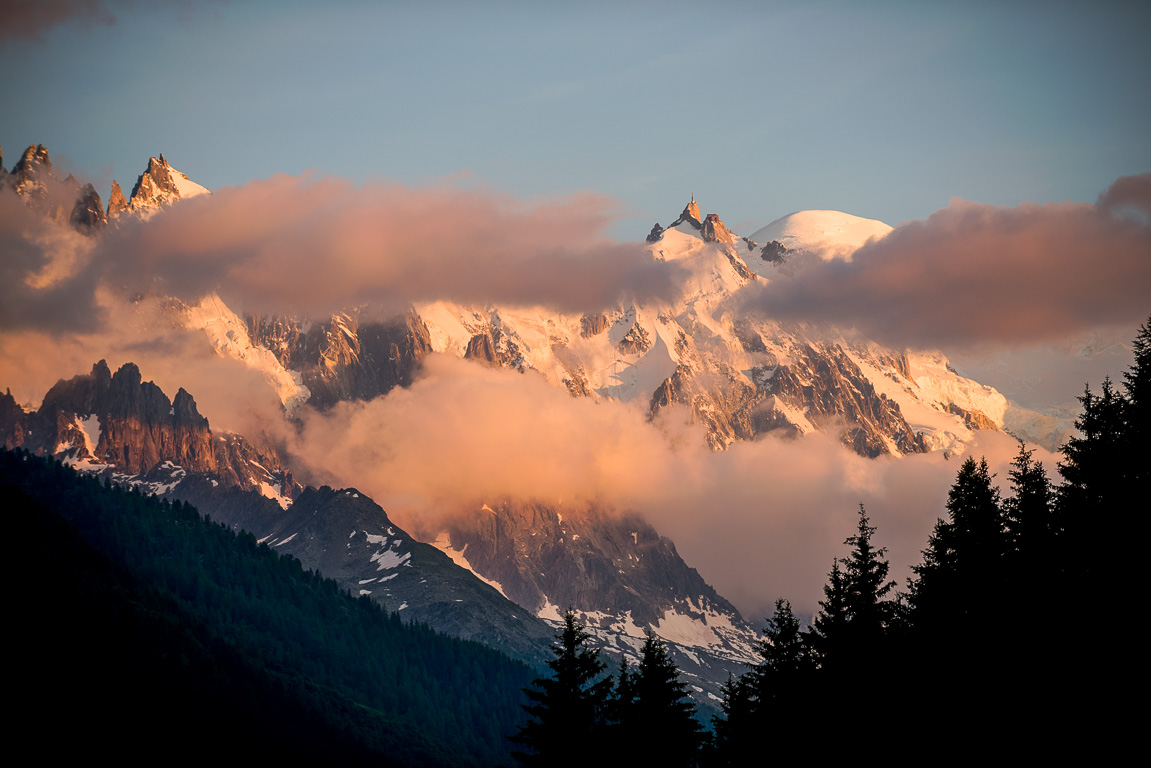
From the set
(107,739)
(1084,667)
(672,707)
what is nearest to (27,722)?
(107,739)

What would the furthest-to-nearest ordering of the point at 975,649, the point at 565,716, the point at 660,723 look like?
1. the point at 660,723
2. the point at 565,716
3. the point at 975,649

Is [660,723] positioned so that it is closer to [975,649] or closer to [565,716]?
[565,716]

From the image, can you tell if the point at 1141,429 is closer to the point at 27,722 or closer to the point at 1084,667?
the point at 1084,667

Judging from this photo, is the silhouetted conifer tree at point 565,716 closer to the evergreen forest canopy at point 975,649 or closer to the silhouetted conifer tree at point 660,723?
the evergreen forest canopy at point 975,649

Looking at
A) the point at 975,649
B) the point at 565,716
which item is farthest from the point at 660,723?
the point at 975,649

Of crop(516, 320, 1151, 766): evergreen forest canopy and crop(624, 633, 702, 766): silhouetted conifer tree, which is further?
crop(624, 633, 702, 766): silhouetted conifer tree

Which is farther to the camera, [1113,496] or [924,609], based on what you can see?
[924,609]

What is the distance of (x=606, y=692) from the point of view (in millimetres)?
54375

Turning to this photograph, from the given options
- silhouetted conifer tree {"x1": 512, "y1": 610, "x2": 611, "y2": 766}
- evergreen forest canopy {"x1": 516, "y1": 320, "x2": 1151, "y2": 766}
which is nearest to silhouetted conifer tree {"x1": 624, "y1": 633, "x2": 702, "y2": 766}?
evergreen forest canopy {"x1": 516, "y1": 320, "x2": 1151, "y2": 766}

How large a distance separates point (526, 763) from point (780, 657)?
1547 cm

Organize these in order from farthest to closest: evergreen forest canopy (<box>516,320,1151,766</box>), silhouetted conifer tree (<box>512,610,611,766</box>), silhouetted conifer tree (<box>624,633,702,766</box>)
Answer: silhouetted conifer tree (<box>624,633,702,766</box>) → silhouetted conifer tree (<box>512,610,611,766</box>) → evergreen forest canopy (<box>516,320,1151,766</box>)

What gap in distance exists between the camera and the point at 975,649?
151 ft

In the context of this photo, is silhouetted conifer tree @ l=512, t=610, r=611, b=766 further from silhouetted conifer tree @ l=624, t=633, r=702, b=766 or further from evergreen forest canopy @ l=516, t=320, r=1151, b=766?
silhouetted conifer tree @ l=624, t=633, r=702, b=766

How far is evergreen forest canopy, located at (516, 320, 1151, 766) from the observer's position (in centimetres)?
4147
